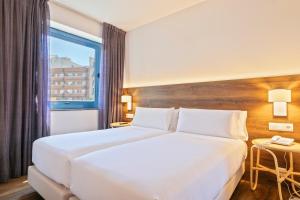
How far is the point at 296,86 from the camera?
6.56ft

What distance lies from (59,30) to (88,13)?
1.94 ft

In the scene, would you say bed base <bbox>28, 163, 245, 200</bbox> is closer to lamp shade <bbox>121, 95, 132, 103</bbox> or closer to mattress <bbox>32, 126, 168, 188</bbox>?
mattress <bbox>32, 126, 168, 188</bbox>

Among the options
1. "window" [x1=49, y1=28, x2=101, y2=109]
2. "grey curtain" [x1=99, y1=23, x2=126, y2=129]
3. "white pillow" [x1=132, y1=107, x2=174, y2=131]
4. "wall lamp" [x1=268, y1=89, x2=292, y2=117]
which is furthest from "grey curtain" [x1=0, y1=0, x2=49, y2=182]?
"wall lamp" [x1=268, y1=89, x2=292, y2=117]

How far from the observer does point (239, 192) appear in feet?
6.39

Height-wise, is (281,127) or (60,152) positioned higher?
(281,127)

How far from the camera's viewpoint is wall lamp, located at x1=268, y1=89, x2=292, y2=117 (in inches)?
76.3

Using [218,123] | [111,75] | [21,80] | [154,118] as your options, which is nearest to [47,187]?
[21,80]

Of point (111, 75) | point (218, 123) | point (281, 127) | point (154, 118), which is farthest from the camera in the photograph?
point (111, 75)

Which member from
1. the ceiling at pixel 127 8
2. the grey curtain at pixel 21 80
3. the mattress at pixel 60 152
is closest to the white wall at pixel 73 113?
the ceiling at pixel 127 8

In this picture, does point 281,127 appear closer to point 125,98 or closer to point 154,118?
point 154,118

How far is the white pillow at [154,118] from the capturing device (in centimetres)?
276

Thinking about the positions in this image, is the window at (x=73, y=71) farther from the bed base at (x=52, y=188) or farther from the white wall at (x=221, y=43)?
the bed base at (x=52, y=188)

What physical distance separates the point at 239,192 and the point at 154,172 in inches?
55.3

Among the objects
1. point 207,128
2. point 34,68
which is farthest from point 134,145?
point 34,68
